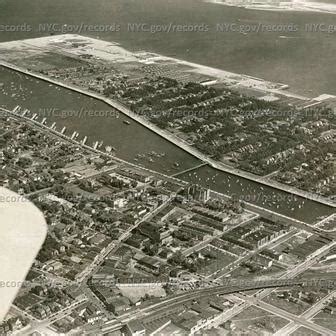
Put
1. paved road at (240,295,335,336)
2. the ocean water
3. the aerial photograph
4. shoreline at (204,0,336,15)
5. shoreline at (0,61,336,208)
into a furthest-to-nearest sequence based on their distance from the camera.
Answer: shoreline at (204,0,336,15) → the ocean water → shoreline at (0,61,336,208) → the aerial photograph → paved road at (240,295,335,336)

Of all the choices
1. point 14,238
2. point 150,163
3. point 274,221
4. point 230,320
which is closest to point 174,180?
point 150,163

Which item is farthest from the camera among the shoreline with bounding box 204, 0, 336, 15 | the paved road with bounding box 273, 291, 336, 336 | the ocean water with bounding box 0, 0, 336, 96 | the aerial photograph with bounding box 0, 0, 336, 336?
the shoreline with bounding box 204, 0, 336, 15

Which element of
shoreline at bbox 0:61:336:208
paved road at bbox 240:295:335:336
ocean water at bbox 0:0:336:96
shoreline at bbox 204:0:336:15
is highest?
shoreline at bbox 204:0:336:15

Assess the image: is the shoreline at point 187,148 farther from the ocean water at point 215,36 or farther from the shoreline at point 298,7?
the shoreline at point 298,7

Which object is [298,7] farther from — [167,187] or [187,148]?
[167,187]

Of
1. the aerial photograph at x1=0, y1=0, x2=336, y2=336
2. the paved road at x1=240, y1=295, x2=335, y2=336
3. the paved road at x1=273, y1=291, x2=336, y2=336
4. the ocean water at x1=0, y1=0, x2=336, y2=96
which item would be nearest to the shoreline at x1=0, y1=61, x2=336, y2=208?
the aerial photograph at x1=0, y1=0, x2=336, y2=336

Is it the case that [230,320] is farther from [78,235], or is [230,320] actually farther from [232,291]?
[78,235]

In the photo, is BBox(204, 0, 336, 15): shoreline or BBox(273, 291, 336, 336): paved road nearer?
BBox(273, 291, 336, 336): paved road

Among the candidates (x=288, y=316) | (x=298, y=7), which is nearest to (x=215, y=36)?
(x=298, y=7)

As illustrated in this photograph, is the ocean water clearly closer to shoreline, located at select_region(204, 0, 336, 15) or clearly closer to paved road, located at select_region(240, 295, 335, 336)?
shoreline, located at select_region(204, 0, 336, 15)
